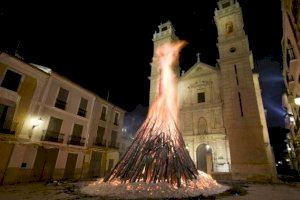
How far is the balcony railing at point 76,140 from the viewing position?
20516mm

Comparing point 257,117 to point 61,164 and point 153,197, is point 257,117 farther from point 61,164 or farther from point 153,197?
point 61,164

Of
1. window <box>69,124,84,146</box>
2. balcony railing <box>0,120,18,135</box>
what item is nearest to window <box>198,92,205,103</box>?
window <box>69,124,84,146</box>

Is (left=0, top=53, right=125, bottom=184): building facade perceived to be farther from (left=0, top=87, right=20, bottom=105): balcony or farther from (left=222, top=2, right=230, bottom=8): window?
(left=222, top=2, right=230, bottom=8): window

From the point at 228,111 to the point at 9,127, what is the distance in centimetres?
2233

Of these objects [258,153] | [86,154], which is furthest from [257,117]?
[86,154]

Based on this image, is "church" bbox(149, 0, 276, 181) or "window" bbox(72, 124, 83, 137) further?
"church" bbox(149, 0, 276, 181)

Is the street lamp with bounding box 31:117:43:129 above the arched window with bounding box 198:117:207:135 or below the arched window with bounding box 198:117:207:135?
below

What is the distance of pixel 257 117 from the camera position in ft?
75.5

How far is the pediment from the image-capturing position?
3031 centimetres

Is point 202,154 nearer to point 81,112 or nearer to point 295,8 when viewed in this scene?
point 81,112

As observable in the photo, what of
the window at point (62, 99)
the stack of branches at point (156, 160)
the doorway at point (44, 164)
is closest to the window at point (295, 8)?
the stack of branches at point (156, 160)

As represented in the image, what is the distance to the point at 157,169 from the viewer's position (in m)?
12.0

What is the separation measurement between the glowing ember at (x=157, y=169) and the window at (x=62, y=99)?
983 cm

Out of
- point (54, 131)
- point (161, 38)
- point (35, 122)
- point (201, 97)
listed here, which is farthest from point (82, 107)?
point (161, 38)
